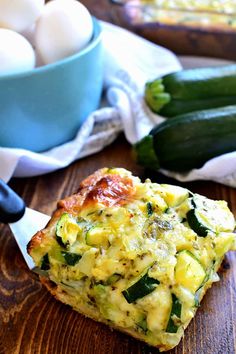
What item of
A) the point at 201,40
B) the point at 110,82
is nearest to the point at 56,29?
the point at 110,82

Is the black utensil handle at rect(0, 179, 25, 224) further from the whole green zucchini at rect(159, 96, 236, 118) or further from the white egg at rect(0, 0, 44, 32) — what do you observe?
the whole green zucchini at rect(159, 96, 236, 118)

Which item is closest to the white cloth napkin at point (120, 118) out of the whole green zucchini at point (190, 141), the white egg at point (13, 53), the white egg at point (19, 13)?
the whole green zucchini at point (190, 141)

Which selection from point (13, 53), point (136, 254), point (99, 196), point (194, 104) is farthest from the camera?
point (194, 104)

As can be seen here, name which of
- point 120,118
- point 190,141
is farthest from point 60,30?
point 190,141

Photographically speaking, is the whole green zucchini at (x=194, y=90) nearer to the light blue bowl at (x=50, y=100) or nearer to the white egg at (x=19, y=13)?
the light blue bowl at (x=50, y=100)

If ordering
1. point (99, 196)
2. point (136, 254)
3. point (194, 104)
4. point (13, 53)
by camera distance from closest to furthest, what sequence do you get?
point (136, 254), point (99, 196), point (13, 53), point (194, 104)

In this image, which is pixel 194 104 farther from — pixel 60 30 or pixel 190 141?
pixel 60 30
